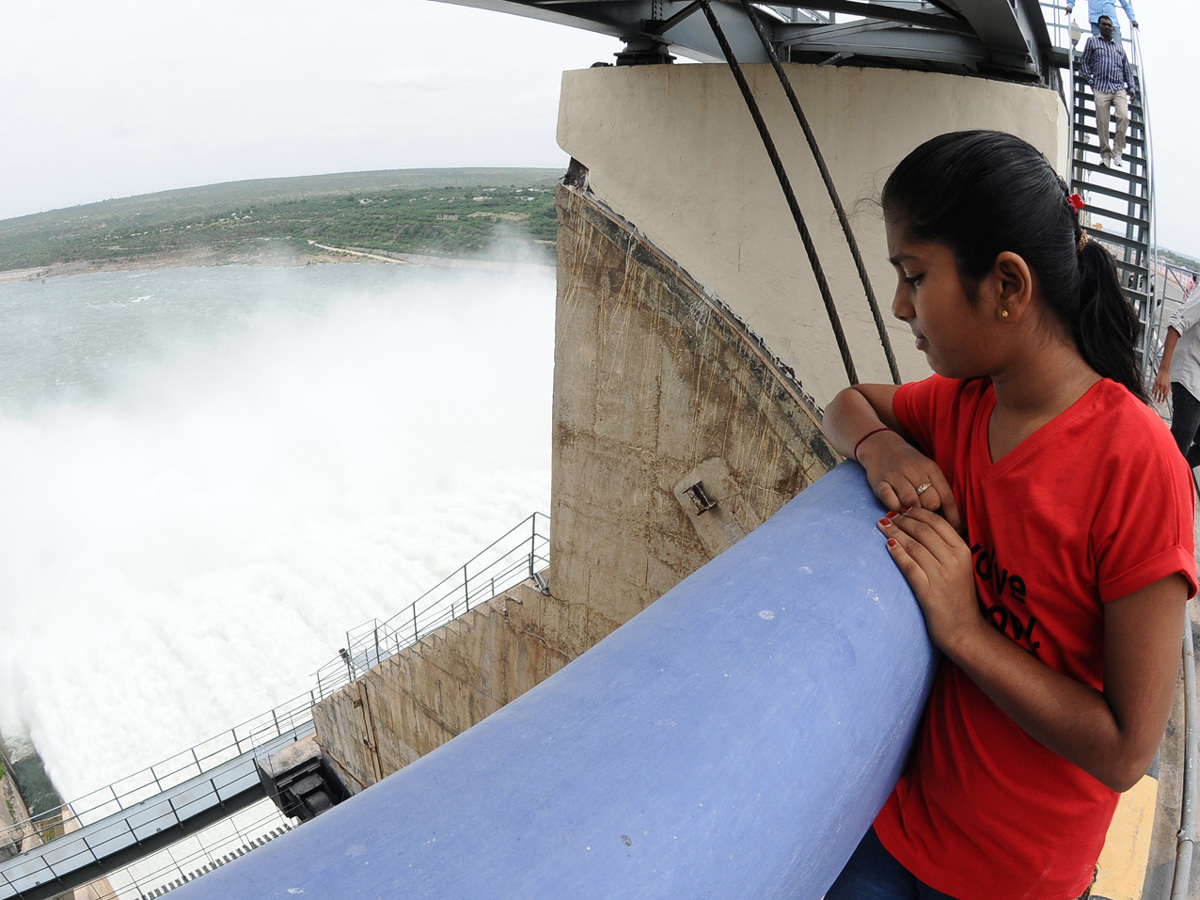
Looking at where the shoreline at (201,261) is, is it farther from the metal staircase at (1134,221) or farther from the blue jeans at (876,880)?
the blue jeans at (876,880)

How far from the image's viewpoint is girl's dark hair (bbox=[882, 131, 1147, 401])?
1.14 metres

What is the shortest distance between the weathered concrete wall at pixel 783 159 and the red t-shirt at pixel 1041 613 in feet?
13.6

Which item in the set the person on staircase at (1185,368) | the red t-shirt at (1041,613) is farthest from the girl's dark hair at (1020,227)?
the person on staircase at (1185,368)

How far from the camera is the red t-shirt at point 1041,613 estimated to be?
38.6 inches

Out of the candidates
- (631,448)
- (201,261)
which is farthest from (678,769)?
(201,261)

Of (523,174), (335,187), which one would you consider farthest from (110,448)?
(523,174)

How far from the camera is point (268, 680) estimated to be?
16500 mm

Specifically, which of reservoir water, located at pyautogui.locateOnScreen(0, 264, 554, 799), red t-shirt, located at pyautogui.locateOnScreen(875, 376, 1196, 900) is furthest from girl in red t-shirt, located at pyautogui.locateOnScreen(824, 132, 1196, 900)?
reservoir water, located at pyautogui.locateOnScreen(0, 264, 554, 799)

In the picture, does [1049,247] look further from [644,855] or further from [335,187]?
[335,187]

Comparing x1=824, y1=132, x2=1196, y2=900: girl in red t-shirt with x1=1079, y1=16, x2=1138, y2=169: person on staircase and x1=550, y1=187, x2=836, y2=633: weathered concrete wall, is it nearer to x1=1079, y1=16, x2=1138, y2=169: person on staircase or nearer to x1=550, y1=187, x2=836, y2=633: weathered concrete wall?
x1=550, y1=187, x2=836, y2=633: weathered concrete wall

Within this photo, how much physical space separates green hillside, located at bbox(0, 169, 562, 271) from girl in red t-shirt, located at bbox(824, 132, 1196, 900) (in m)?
48.6

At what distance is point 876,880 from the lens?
4.30ft

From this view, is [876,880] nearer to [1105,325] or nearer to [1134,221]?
[1105,325]

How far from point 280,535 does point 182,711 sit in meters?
6.33
